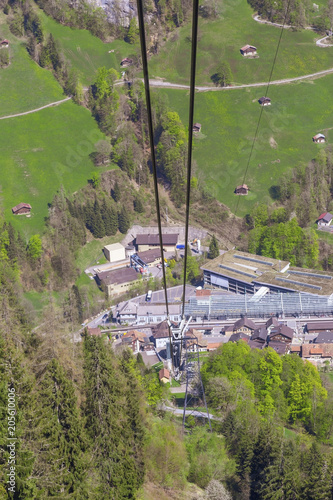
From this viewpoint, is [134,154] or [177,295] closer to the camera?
[177,295]

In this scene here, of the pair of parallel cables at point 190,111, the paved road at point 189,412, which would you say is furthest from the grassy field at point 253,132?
the paved road at point 189,412

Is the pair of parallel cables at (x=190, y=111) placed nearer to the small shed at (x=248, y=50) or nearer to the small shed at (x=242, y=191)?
the small shed at (x=242, y=191)

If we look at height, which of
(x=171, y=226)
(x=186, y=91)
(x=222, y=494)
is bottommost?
(x=171, y=226)

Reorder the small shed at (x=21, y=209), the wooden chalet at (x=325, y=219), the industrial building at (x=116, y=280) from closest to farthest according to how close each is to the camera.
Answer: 1. the industrial building at (x=116, y=280)
2. the small shed at (x=21, y=209)
3. the wooden chalet at (x=325, y=219)

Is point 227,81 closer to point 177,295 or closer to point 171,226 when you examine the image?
point 171,226

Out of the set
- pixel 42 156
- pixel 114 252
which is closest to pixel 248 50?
pixel 42 156

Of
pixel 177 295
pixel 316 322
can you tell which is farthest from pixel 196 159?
pixel 316 322

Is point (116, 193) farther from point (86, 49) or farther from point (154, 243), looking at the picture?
point (86, 49)
